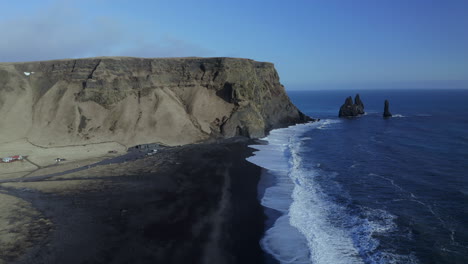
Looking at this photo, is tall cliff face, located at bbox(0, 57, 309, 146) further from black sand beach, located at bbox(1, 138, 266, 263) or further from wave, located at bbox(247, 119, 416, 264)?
wave, located at bbox(247, 119, 416, 264)

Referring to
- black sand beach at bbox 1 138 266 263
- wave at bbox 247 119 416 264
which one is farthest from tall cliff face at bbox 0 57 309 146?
wave at bbox 247 119 416 264

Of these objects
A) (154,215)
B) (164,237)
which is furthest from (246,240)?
(154,215)

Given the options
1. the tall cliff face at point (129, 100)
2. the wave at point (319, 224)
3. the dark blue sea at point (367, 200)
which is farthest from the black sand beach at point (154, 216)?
the tall cliff face at point (129, 100)

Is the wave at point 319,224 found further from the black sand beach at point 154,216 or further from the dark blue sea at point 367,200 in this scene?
the black sand beach at point 154,216

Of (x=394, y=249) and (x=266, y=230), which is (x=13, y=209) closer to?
(x=266, y=230)

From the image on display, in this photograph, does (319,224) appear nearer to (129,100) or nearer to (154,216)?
(154,216)

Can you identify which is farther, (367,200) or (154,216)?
(367,200)

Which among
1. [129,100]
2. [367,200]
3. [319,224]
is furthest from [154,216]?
[129,100]
